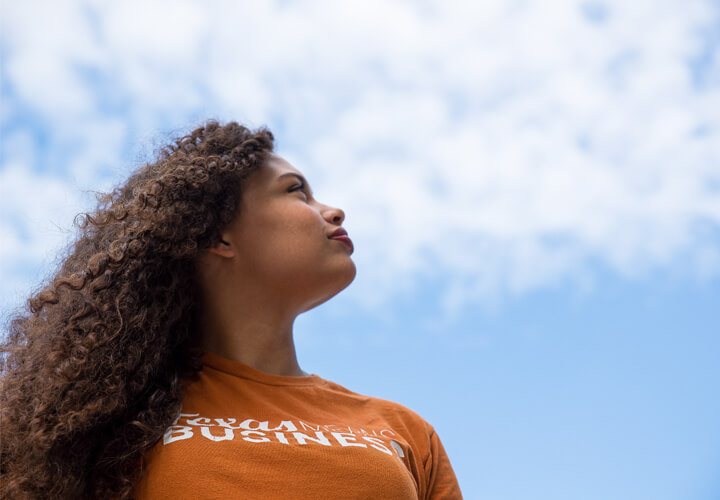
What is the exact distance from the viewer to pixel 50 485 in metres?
1.79

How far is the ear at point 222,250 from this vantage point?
2.27 metres

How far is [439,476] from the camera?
2.35m

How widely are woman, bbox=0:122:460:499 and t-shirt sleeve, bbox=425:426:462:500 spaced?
10 millimetres

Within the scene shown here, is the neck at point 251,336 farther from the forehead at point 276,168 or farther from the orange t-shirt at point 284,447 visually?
the forehead at point 276,168

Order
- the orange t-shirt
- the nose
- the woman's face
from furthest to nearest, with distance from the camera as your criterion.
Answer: the nose, the woman's face, the orange t-shirt

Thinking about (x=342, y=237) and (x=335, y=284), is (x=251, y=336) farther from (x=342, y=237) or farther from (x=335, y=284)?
(x=342, y=237)

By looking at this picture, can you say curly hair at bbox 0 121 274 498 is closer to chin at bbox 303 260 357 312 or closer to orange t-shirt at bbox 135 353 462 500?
orange t-shirt at bbox 135 353 462 500

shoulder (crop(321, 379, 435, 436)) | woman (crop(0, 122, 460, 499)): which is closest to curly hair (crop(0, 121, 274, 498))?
woman (crop(0, 122, 460, 499))

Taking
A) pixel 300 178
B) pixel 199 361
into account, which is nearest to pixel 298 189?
pixel 300 178

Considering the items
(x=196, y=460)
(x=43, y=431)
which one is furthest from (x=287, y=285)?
(x=43, y=431)

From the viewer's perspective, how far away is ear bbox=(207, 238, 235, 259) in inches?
89.2

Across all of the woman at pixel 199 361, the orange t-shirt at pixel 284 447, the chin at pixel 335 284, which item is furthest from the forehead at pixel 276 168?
the orange t-shirt at pixel 284 447

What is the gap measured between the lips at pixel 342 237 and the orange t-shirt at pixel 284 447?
0.45 m

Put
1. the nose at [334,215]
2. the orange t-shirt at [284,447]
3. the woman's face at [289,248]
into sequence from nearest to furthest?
the orange t-shirt at [284,447] → the woman's face at [289,248] → the nose at [334,215]
